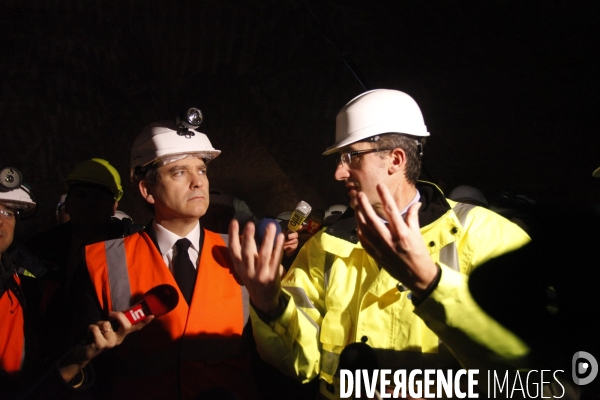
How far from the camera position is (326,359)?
6.79ft

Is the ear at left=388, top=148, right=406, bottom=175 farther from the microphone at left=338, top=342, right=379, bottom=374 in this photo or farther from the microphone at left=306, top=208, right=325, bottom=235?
the microphone at left=306, top=208, right=325, bottom=235

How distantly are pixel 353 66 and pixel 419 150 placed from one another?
268cm

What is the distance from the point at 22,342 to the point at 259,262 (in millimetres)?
1766

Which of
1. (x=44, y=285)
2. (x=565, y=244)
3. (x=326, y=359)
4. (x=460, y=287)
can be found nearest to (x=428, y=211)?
(x=460, y=287)

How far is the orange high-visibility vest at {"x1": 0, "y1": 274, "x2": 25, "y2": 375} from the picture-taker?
2533 millimetres

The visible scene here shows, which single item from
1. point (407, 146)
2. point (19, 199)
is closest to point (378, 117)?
point (407, 146)

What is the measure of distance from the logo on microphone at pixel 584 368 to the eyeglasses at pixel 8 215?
3094 millimetres

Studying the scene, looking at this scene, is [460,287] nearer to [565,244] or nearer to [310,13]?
[565,244]

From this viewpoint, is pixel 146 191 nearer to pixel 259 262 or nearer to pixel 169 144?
pixel 169 144

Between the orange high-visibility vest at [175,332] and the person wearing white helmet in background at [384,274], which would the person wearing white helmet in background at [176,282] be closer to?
the orange high-visibility vest at [175,332]

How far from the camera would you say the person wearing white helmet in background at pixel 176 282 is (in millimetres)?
2174

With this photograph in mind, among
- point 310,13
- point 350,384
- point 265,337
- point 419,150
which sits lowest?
point 350,384

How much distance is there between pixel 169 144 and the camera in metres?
2.49

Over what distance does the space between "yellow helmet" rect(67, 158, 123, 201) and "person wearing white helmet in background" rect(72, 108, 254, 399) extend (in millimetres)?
1094
